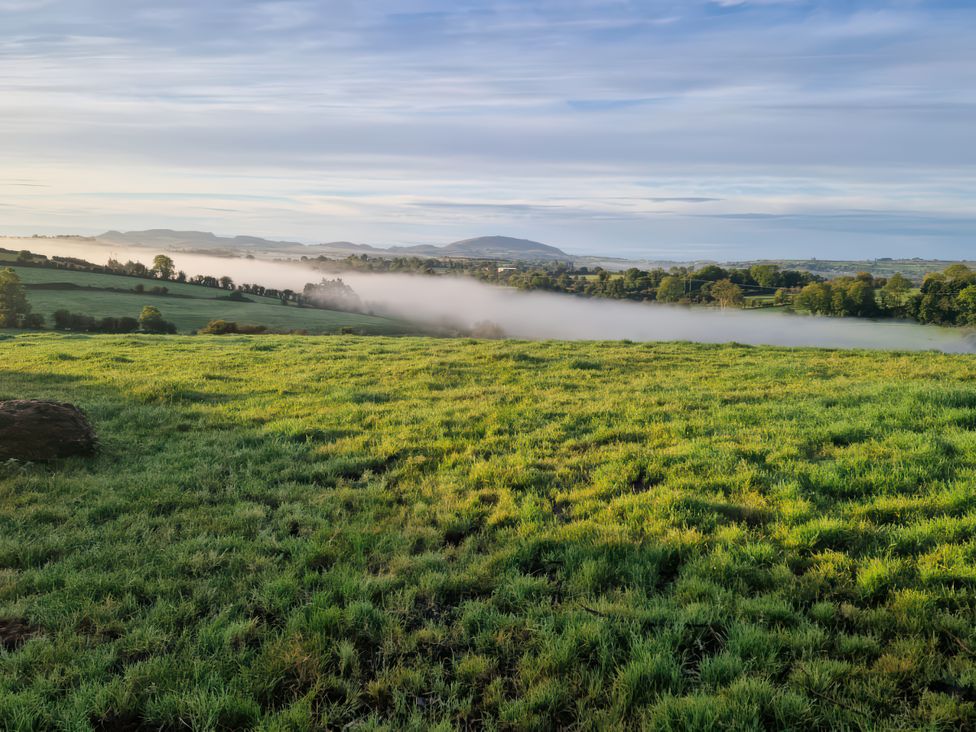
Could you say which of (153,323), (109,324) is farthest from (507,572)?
(153,323)

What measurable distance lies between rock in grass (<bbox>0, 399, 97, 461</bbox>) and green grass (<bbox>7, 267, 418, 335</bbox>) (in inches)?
2423

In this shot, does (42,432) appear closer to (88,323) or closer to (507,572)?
(507,572)

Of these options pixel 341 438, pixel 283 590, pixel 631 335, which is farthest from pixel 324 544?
pixel 631 335

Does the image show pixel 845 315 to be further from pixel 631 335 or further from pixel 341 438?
pixel 341 438

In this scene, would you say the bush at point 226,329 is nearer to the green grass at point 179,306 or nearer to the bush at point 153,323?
the bush at point 153,323

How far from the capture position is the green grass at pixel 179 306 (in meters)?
69.7

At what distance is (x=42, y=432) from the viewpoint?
8.88 m

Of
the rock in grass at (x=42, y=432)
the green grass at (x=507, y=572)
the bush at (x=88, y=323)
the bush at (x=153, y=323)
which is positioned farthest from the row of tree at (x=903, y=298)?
the bush at (x=88, y=323)

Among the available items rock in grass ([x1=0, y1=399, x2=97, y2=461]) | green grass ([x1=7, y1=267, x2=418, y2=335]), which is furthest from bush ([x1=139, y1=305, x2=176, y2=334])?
rock in grass ([x1=0, y1=399, x2=97, y2=461])

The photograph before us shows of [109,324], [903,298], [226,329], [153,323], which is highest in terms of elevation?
[903,298]

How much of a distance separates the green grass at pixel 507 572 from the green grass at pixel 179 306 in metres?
64.5

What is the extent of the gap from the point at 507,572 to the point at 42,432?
8712 mm

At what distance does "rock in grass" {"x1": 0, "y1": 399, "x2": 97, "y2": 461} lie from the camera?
8586 millimetres

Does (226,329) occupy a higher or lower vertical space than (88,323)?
lower
